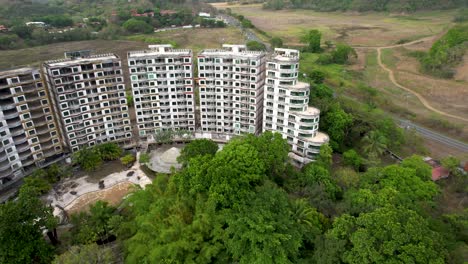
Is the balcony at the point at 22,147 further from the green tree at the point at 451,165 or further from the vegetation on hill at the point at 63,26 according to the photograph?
the vegetation on hill at the point at 63,26

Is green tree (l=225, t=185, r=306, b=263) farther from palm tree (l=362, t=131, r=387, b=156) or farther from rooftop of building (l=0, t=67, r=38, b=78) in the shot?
rooftop of building (l=0, t=67, r=38, b=78)

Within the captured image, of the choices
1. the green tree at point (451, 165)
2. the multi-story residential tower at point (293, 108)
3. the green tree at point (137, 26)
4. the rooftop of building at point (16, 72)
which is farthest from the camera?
the green tree at point (137, 26)

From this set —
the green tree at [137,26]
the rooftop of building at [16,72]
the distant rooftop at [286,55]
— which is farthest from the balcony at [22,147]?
the green tree at [137,26]

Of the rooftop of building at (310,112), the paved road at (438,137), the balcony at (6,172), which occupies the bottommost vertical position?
the paved road at (438,137)

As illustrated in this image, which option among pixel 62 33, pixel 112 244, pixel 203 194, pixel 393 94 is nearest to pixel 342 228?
pixel 203 194

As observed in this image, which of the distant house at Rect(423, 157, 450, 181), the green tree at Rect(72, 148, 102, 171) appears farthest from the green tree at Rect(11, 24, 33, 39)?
the distant house at Rect(423, 157, 450, 181)

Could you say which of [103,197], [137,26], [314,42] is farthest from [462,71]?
[137,26]

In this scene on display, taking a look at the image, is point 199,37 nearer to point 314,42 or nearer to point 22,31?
point 314,42
